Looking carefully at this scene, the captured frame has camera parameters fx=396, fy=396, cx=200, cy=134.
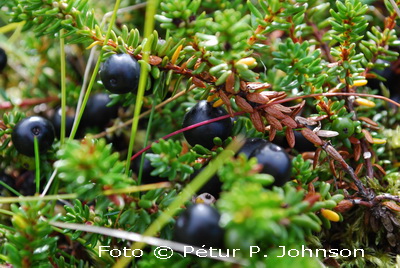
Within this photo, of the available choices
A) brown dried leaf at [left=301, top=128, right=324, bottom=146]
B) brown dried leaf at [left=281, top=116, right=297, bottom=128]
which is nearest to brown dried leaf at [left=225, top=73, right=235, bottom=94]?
brown dried leaf at [left=281, top=116, right=297, bottom=128]

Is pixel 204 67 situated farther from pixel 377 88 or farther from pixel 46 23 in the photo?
pixel 377 88

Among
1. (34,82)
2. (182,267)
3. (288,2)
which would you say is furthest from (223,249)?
(34,82)

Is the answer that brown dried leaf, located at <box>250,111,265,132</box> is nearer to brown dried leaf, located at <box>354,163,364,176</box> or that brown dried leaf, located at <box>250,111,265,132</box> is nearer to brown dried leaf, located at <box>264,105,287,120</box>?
brown dried leaf, located at <box>264,105,287,120</box>

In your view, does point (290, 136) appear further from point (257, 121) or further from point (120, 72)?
point (120, 72)

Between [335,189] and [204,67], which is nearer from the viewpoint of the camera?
[204,67]

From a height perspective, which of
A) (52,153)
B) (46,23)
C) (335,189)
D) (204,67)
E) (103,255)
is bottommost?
(103,255)

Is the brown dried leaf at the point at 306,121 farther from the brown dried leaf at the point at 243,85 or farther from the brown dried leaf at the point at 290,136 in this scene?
the brown dried leaf at the point at 243,85
